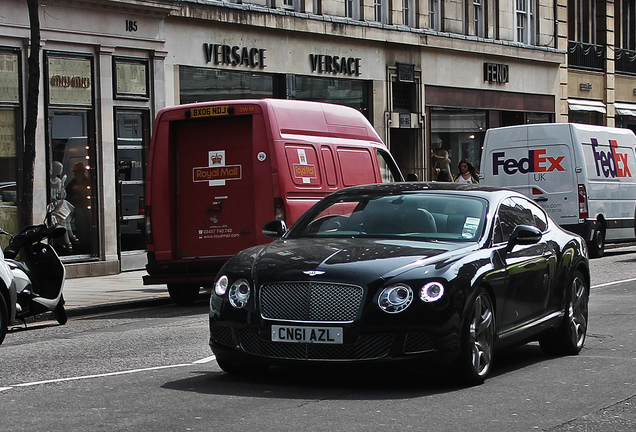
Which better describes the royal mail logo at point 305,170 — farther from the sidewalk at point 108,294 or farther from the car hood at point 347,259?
the car hood at point 347,259

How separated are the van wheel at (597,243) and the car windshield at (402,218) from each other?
15062 millimetres

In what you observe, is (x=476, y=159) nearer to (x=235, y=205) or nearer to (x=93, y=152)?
(x=93, y=152)

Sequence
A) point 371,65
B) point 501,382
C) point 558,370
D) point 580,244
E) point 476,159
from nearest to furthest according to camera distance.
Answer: point 501,382 → point 558,370 → point 580,244 → point 371,65 → point 476,159

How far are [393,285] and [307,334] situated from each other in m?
0.64

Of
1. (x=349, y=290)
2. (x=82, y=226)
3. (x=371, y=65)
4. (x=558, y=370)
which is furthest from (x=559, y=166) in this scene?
(x=349, y=290)

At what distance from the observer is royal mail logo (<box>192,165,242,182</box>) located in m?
15.2

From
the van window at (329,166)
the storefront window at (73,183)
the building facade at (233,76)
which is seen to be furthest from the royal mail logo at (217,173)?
the storefront window at (73,183)

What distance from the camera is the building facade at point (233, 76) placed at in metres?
20.7

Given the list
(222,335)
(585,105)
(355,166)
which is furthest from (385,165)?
(585,105)

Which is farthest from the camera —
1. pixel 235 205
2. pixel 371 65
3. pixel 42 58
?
pixel 371 65

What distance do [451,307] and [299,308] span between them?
987mm

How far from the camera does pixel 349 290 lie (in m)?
7.74

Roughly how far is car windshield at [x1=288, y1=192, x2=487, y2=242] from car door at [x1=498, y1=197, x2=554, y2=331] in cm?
33

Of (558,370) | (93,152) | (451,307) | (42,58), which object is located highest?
(42,58)
